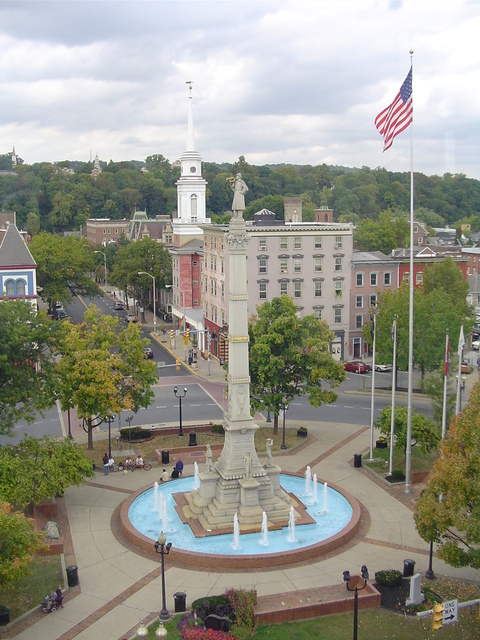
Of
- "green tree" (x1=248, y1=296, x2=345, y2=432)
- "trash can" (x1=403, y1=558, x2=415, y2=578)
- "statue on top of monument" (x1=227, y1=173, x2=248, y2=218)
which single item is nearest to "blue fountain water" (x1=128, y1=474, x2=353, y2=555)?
"trash can" (x1=403, y1=558, x2=415, y2=578)

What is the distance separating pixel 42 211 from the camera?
189 meters

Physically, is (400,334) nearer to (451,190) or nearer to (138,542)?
(138,542)

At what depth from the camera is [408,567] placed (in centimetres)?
2530

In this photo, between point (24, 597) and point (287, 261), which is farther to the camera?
point (287, 261)

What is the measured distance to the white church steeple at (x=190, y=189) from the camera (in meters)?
87.4

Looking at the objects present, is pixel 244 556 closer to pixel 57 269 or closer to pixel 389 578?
pixel 389 578

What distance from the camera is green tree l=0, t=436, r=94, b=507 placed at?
27734 millimetres

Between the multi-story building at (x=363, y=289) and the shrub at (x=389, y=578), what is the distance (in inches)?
1700

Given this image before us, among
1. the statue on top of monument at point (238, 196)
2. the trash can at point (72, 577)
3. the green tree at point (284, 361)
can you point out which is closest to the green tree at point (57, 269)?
the green tree at point (284, 361)

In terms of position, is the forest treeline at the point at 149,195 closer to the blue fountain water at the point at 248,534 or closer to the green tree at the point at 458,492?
the blue fountain water at the point at 248,534

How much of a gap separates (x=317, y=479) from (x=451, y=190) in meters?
167

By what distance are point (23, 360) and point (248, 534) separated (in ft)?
46.4

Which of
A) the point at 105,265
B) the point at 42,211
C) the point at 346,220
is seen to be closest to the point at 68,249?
the point at 105,265

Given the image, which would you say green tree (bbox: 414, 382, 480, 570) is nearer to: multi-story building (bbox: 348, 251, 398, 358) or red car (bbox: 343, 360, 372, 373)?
red car (bbox: 343, 360, 372, 373)
